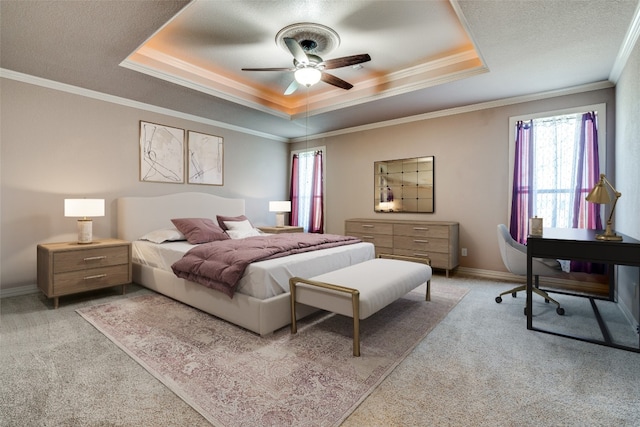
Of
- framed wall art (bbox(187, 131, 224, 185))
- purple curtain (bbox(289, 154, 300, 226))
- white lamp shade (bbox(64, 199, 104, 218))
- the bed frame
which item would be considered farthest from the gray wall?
white lamp shade (bbox(64, 199, 104, 218))

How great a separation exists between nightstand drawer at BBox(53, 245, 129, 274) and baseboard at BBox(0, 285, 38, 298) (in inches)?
35.4

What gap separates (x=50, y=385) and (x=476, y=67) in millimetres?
4457

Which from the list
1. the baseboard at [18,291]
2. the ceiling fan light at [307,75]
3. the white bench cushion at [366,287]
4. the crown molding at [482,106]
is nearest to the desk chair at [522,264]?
the white bench cushion at [366,287]

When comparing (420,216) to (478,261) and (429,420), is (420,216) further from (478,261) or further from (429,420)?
(429,420)

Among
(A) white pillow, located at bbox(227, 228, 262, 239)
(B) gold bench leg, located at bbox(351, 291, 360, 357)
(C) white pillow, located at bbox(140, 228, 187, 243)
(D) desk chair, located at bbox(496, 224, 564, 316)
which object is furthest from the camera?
(A) white pillow, located at bbox(227, 228, 262, 239)

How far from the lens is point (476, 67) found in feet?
11.0

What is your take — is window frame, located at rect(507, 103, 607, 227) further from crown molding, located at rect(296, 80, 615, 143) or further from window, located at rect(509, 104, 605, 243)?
crown molding, located at rect(296, 80, 615, 143)

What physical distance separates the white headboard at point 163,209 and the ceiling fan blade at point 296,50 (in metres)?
2.84

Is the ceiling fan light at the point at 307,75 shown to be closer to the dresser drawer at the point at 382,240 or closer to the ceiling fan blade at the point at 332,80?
the ceiling fan blade at the point at 332,80

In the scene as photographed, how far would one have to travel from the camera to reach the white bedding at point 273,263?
8.11ft

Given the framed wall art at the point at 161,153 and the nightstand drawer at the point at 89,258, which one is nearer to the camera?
the nightstand drawer at the point at 89,258

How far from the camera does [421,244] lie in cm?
448

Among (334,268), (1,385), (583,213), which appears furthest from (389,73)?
(1,385)

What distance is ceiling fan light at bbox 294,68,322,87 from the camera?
119 inches
